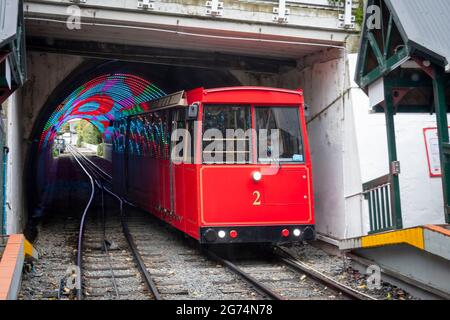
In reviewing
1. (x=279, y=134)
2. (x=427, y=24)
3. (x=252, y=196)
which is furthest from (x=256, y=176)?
(x=427, y=24)

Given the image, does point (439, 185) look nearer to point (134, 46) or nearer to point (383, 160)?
point (383, 160)

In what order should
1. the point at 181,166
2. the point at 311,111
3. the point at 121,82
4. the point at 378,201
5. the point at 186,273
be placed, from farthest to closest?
the point at 121,82 < the point at 311,111 < the point at 181,166 < the point at 186,273 < the point at 378,201

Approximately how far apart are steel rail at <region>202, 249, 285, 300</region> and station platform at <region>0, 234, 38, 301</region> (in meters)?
3.20

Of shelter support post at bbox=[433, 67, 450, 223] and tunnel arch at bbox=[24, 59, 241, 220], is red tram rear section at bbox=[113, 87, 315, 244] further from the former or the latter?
tunnel arch at bbox=[24, 59, 241, 220]

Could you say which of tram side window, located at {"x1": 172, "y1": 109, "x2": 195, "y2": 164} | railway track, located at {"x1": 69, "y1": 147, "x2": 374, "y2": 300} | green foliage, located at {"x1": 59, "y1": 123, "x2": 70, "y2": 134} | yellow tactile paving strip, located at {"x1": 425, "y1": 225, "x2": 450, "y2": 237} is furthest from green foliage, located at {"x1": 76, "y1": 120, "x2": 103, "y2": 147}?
yellow tactile paving strip, located at {"x1": 425, "y1": 225, "x2": 450, "y2": 237}

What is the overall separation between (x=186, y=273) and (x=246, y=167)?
2.06 metres

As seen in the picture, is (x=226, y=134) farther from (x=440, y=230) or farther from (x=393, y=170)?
(x=440, y=230)

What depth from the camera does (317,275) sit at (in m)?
9.42

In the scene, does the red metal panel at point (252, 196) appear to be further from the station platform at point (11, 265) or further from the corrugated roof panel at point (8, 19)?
the corrugated roof panel at point (8, 19)

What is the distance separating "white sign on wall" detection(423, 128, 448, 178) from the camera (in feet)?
36.6

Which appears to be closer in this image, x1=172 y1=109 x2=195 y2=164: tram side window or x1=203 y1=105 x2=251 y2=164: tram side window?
x1=203 y1=105 x2=251 y2=164: tram side window

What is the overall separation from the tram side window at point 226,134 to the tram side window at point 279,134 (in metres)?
0.23

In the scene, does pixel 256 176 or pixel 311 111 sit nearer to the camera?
pixel 256 176

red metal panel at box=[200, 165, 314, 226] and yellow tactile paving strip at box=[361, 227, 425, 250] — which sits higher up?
red metal panel at box=[200, 165, 314, 226]
